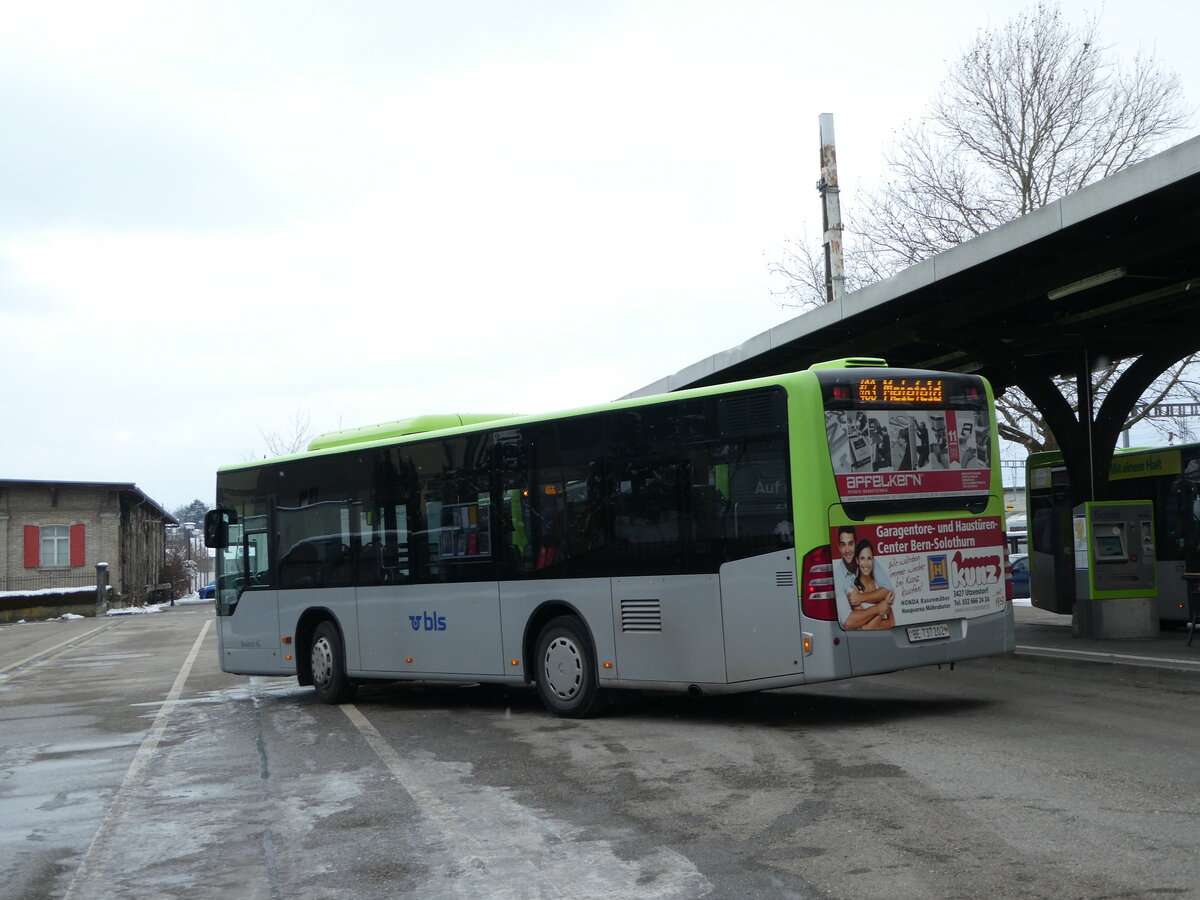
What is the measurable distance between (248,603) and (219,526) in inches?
41.9

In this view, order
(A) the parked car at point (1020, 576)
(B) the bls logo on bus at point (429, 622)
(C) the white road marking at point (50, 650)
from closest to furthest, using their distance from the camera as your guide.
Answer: (B) the bls logo on bus at point (429, 622) → (C) the white road marking at point (50, 650) → (A) the parked car at point (1020, 576)

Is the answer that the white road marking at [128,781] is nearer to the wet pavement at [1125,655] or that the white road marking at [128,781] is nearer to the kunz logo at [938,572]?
the kunz logo at [938,572]

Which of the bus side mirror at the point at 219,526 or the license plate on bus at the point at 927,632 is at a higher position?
the bus side mirror at the point at 219,526

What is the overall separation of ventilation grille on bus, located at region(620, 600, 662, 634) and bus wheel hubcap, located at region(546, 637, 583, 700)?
2.59ft

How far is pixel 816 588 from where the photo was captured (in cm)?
1045

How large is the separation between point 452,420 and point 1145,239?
7579 mm

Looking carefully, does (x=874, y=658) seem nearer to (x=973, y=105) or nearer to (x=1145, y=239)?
(x=1145, y=239)

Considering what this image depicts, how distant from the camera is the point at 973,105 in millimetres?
37938

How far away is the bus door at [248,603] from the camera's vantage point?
16312 millimetres

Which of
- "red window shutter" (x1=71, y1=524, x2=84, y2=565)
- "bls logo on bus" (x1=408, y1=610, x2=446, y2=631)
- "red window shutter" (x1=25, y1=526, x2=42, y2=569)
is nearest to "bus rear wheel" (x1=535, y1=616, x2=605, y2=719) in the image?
"bls logo on bus" (x1=408, y1=610, x2=446, y2=631)

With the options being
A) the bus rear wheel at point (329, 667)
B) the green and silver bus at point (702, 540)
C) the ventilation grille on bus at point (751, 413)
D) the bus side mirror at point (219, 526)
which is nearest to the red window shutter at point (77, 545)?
the bus side mirror at point (219, 526)

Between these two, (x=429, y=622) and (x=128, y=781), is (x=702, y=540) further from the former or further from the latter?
(x=128, y=781)

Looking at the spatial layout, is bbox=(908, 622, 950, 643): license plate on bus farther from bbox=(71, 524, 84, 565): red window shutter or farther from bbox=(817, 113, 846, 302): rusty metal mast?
A: bbox=(71, 524, 84, 565): red window shutter

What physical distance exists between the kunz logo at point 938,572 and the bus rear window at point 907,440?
419 millimetres
